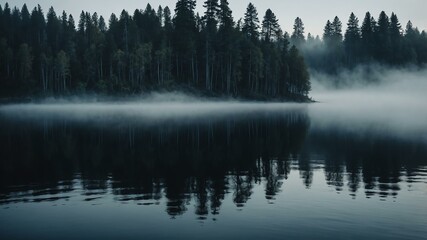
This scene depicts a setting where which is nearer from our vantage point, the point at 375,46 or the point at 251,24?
the point at 251,24

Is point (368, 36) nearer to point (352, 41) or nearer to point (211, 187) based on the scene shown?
point (352, 41)

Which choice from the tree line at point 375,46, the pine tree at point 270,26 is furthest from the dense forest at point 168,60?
the tree line at point 375,46

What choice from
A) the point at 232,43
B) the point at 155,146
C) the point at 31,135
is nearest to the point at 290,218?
the point at 155,146

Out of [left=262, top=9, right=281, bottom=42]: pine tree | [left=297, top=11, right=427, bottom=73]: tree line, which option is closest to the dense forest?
[left=262, top=9, right=281, bottom=42]: pine tree

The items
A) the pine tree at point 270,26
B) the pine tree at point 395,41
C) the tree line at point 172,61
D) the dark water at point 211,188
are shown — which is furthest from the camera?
the pine tree at point 395,41

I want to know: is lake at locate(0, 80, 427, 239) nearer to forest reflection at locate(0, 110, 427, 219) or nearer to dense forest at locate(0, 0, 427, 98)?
forest reflection at locate(0, 110, 427, 219)

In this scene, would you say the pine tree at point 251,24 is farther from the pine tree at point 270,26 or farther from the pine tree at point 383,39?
the pine tree at point 383,39

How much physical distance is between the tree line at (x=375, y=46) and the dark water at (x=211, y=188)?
14628cm

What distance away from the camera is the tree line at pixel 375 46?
16888 centimetres

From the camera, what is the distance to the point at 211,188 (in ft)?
61.3

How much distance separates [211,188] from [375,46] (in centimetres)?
17298

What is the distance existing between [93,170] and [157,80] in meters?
89.0

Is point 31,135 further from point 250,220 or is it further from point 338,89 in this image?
point 338,89

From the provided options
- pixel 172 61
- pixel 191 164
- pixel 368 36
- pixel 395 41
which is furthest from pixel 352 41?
pixel 191 164
